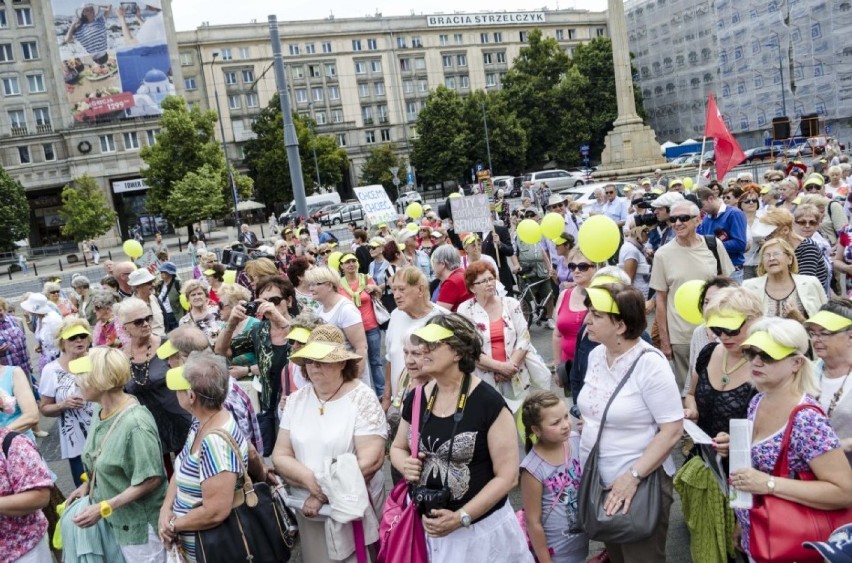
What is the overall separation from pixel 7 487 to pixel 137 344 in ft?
4.92

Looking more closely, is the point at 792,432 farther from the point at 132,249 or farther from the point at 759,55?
the point at 759,55

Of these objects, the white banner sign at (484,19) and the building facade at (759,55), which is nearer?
the building facade at (759,55)

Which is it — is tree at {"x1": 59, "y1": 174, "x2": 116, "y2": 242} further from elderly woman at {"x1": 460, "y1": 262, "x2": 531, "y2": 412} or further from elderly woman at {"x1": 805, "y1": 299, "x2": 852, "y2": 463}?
elderly woman at {"x1": 805, "y1": 299, "x2": 852, "y2": 463}

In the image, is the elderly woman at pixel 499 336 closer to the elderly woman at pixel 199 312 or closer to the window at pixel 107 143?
the elderly woman at pixel 199 312

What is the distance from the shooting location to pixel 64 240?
6000 cm

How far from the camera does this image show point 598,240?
239 inches

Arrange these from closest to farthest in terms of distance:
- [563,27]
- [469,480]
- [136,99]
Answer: [469,480] < [136,99] < [563,27]

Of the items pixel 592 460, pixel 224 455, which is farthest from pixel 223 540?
pixel 592 460

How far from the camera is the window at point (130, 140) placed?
57438mm

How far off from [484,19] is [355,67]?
1527 centimetres

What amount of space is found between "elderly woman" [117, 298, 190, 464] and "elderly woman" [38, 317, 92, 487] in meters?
0.73

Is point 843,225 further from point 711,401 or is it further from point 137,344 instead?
point 137,344

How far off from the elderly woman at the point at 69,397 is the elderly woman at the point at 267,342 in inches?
40.6

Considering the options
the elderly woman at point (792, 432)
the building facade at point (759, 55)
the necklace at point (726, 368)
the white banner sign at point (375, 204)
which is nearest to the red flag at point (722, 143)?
the white banner sign at point (375, 204)
